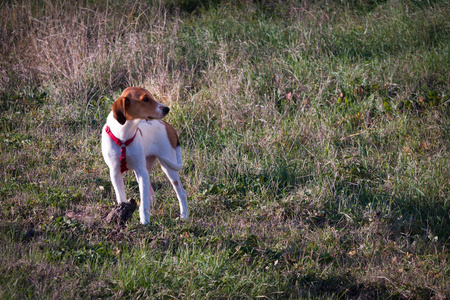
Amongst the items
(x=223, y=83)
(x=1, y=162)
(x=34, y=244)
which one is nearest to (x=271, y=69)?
(x=223, y=83)

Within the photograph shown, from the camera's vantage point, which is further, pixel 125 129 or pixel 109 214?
pixel 109 214

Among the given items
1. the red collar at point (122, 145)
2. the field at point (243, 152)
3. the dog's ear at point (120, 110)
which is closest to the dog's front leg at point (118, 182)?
the red collar at point (122, 145)

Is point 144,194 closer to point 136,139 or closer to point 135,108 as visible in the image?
point 136,139

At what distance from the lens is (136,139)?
4.00 m

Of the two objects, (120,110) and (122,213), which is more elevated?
(120,110)

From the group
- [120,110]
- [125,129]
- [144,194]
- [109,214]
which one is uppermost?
[120,110]

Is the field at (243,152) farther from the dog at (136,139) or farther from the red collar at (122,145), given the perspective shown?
the red collar at (122,145)

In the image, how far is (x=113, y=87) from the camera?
6906mm

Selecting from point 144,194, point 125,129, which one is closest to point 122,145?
point 125,129

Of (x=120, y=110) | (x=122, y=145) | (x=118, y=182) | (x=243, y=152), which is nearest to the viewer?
(x=120, y=110)

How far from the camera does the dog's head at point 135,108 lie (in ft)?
12.6

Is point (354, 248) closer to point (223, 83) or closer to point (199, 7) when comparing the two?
point (223, 83)

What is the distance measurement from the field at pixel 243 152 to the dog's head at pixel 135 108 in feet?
2.97

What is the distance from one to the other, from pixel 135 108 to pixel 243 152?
6.15ft
